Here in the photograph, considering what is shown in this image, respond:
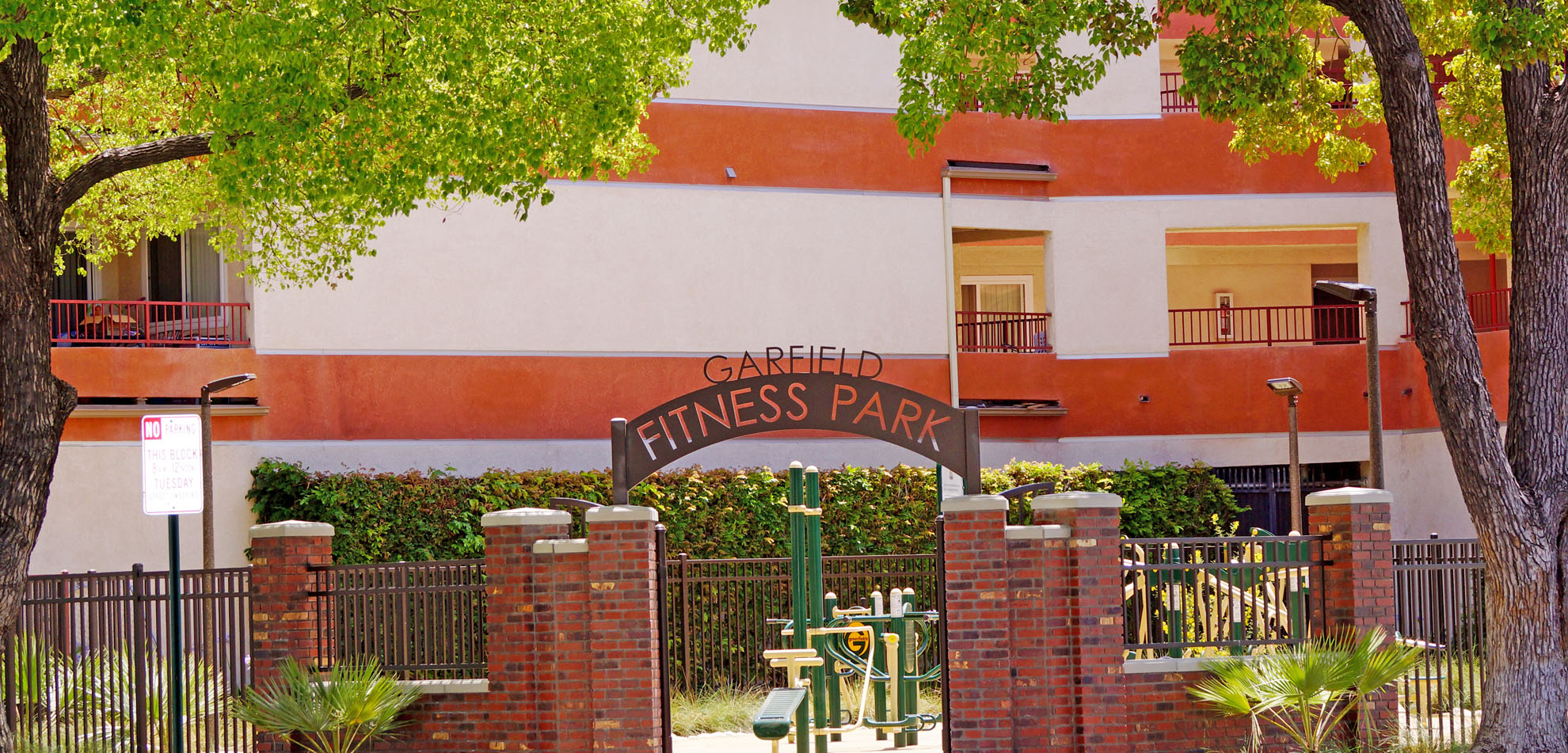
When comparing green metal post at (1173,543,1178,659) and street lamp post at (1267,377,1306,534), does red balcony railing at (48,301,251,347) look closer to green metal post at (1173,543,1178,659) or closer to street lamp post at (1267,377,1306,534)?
green metal post at (1173,543,1178,659)

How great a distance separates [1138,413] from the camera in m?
23.8

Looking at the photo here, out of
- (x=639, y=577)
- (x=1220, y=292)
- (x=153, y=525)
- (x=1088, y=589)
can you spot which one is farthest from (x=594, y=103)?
(x=1220, y=292)

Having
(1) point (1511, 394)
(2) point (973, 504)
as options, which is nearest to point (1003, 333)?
(1) point (1511, 394)

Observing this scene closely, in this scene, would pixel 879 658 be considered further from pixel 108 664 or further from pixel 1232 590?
pixel 108 664

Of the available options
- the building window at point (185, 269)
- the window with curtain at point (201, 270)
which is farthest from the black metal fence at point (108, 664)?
the window with curtain at point (201, 270)

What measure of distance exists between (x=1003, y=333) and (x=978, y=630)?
13.6 meters

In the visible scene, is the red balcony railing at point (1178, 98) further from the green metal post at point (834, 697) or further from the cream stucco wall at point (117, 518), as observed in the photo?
the cream stucco wall at point (117, 518)

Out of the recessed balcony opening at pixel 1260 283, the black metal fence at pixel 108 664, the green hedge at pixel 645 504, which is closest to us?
the black metal fence at pixel 108 664

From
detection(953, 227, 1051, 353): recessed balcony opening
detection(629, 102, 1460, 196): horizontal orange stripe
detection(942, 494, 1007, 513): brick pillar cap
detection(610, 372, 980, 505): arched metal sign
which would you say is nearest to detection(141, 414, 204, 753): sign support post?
detection(610, 372, 980, 505): arched metal sign

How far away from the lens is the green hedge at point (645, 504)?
1891 centimetres

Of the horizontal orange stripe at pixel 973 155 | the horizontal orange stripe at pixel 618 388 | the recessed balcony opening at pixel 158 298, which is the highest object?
the horizontal orange stripe at pixel 973 155

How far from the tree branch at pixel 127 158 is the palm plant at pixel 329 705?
14.0 feet

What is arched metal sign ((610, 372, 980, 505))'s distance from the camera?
42.3 feet

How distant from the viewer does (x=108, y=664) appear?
528 inches
